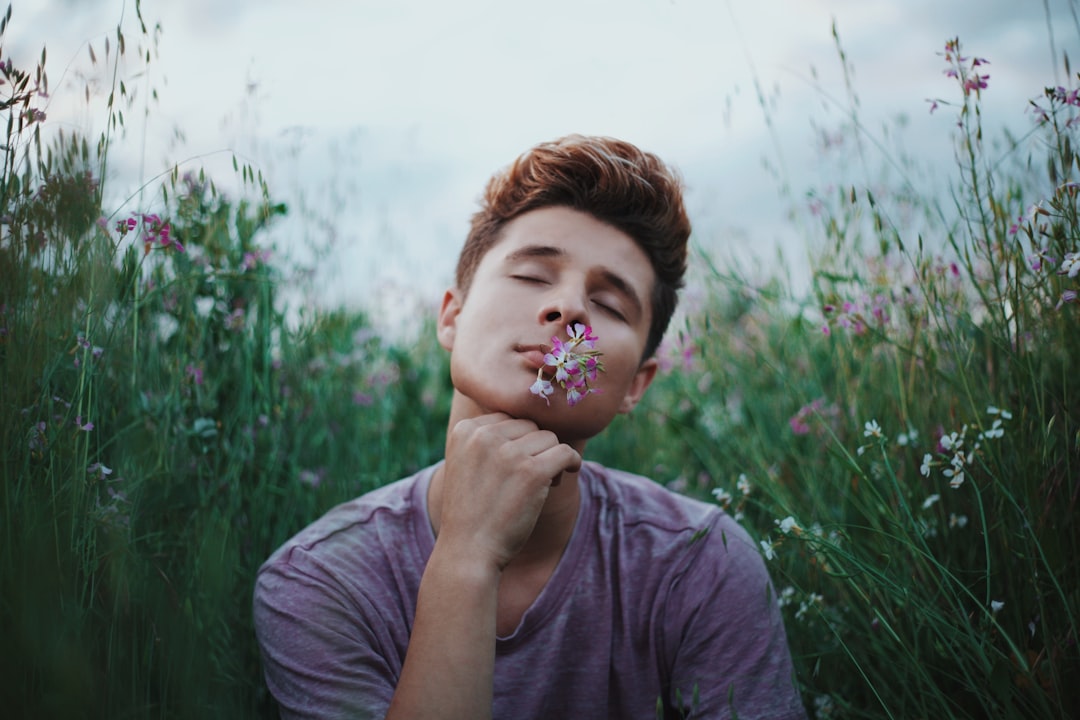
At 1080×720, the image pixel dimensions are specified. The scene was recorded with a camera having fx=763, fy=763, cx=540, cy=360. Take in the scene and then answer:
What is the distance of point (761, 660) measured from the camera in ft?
6.47

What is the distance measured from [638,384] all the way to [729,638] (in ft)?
2.86

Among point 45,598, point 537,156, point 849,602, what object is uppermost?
point 537,156

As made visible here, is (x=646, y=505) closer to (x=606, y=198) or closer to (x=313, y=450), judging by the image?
(x=606, y=198)

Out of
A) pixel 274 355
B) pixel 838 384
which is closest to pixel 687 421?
pixel 838 384

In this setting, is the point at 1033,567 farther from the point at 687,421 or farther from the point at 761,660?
the point at 687,421

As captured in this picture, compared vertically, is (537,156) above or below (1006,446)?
above

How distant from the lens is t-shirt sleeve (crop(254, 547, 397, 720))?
1771 mm

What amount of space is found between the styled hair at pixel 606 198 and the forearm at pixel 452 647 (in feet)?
3.59

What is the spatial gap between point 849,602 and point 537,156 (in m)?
1.68

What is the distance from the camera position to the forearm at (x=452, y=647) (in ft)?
5.21

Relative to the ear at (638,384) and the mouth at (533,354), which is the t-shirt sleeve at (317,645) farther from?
the ear at (638,384)

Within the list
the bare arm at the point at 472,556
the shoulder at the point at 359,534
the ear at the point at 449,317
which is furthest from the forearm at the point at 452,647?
the ear at the point at 449,317

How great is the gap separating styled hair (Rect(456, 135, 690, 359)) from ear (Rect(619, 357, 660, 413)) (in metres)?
0.05

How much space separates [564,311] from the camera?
1.98 meters
